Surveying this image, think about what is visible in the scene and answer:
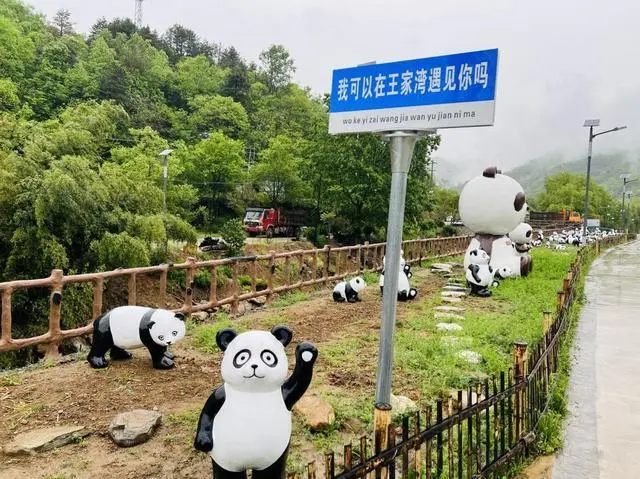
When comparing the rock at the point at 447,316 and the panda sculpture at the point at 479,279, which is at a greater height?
the panda sculpture at the point at 479,279

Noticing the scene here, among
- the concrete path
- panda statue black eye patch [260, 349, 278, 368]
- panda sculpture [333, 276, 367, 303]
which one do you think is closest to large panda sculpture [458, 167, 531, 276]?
the concrete path

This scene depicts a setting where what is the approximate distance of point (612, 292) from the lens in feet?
41.9

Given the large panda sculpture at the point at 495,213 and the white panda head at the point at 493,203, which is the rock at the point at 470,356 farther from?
the white panda head at the point at 493,203

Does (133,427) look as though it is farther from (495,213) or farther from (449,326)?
(495,213)

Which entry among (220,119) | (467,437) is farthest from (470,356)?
(220,119)

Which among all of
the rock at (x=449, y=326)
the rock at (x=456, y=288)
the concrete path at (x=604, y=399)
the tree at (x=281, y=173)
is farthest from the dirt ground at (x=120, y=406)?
the tree at (x=281, y=173)

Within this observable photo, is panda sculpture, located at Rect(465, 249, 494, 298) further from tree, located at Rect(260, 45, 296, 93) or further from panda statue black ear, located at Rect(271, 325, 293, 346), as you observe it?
tree, located at Rect(260, 45, 296, 93)

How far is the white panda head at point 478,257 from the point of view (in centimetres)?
1165

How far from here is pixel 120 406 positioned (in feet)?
14.5

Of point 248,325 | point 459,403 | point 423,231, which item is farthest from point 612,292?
point 423,231

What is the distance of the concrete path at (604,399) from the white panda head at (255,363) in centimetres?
242

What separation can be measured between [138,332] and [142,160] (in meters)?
16.3

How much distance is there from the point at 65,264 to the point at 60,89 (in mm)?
38145

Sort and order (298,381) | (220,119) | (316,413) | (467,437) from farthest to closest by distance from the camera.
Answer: (220,119) < (316,413) < (467,437) < (298,381)
